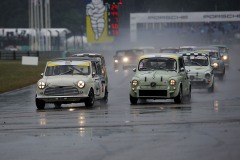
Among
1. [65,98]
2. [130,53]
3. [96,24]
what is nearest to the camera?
[65,98]

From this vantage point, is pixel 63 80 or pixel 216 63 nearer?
pixel 63 80

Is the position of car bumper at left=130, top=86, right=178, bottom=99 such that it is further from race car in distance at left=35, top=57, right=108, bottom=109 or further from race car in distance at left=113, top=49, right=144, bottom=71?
race car in distance at left=113, top=49, right=144, bottom=71

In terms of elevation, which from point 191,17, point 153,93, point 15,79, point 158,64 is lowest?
point 15,79

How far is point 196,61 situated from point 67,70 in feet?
30.9

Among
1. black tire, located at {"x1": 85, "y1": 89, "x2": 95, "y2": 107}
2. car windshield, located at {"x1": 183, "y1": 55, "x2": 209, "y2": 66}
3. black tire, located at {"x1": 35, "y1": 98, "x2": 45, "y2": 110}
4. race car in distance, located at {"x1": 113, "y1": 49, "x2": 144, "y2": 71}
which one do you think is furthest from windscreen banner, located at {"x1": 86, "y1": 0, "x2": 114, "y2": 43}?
black tire, located at {"x1": 85, "y1": 89, "x2": 95, "y2": 107}

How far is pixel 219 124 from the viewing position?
16484 millimetres

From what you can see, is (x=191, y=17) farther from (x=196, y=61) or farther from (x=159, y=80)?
(x=159, y=80)

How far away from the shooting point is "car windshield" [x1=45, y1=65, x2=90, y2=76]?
77.4 ft

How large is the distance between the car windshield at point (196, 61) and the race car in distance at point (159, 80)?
711 cm

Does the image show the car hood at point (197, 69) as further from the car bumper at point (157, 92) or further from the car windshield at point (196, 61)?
the car bumper at point (157, 92)

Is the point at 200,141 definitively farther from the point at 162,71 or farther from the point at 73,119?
the point at 162,71

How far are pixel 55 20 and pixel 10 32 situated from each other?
23.7 metres

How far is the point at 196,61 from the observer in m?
31.9

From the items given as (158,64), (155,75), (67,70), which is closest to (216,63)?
(158,64)
